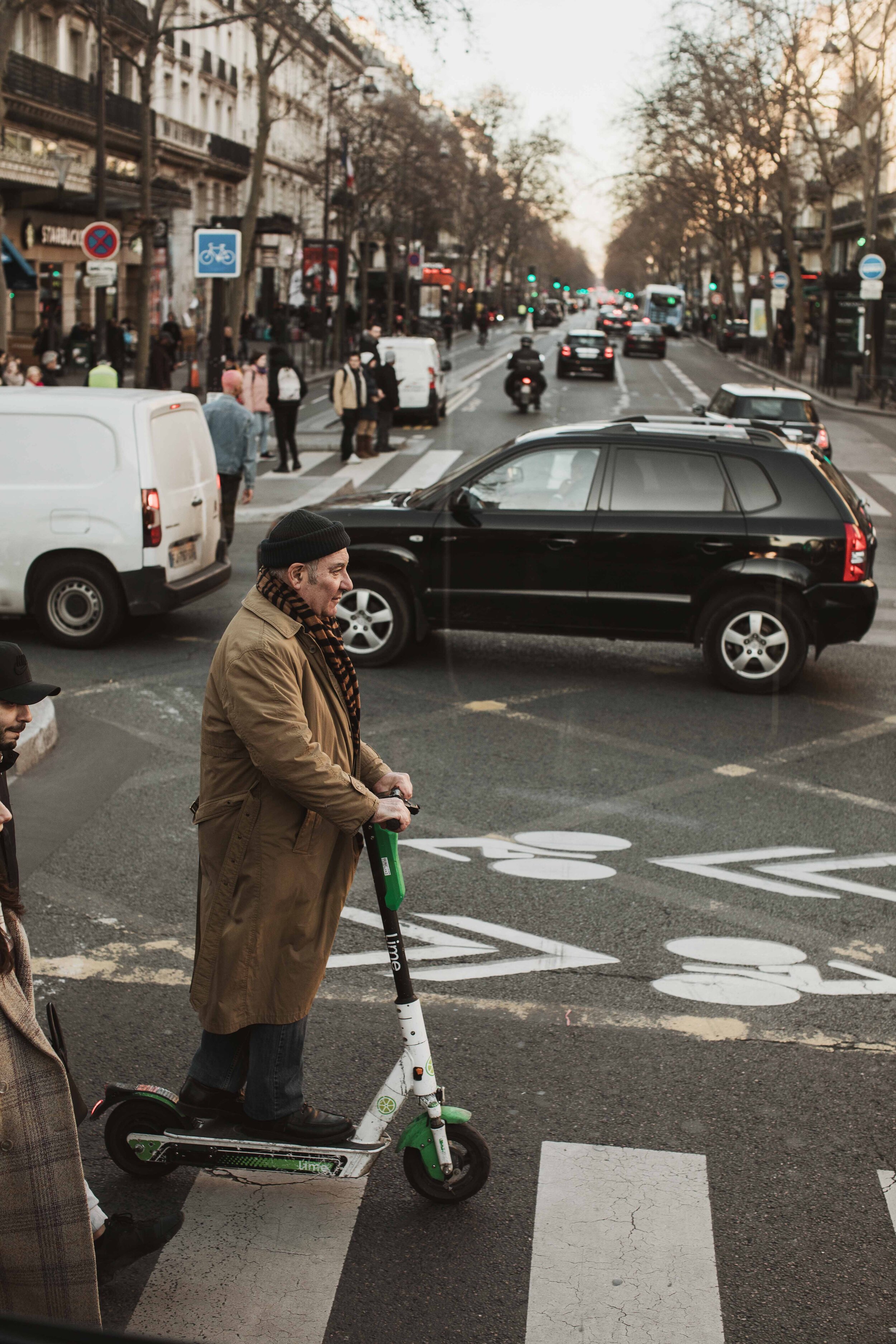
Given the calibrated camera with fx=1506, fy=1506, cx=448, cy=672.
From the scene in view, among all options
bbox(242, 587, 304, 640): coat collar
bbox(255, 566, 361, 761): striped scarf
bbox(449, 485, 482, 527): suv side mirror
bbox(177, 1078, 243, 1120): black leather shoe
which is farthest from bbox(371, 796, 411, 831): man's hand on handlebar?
bbox(449, 485, 482, 527): suv side mirror

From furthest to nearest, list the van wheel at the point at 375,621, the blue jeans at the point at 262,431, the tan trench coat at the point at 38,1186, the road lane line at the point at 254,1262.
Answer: the blue jeans at the point at 262,431 < the van wheel at the point at 375,621 < the road lane line at the point at 254,1262 < the tan trench coat at the point at 38,1186

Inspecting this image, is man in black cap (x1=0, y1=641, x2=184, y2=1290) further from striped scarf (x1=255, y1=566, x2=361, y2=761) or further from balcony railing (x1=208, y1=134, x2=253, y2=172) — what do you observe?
balcony railing (x1=208, y1=134, x2=253, y2=172)

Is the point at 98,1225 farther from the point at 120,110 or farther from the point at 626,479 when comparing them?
the point at 120,110

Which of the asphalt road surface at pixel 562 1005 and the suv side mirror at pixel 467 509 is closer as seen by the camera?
the asphalt road surface at pixel 562 1005

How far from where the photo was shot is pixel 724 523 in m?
10.1

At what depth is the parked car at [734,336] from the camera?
66.4 metres

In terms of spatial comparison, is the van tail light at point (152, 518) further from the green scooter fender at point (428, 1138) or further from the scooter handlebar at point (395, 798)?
the green scooter fender at point (428, 1138)

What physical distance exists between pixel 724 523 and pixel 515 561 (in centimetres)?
143

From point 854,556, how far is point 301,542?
23.0 ft

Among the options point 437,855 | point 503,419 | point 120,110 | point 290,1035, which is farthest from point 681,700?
point 120,110

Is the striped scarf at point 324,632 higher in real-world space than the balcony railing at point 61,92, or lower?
lower

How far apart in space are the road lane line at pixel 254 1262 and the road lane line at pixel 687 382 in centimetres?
3304

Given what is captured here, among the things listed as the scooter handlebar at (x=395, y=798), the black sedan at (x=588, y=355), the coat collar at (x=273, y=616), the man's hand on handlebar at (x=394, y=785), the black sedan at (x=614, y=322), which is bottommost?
the scooter handlebar at (x=395, y=798)

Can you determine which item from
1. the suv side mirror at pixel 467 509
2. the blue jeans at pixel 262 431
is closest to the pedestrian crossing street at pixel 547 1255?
the suv side mirror at pixel 467 509
